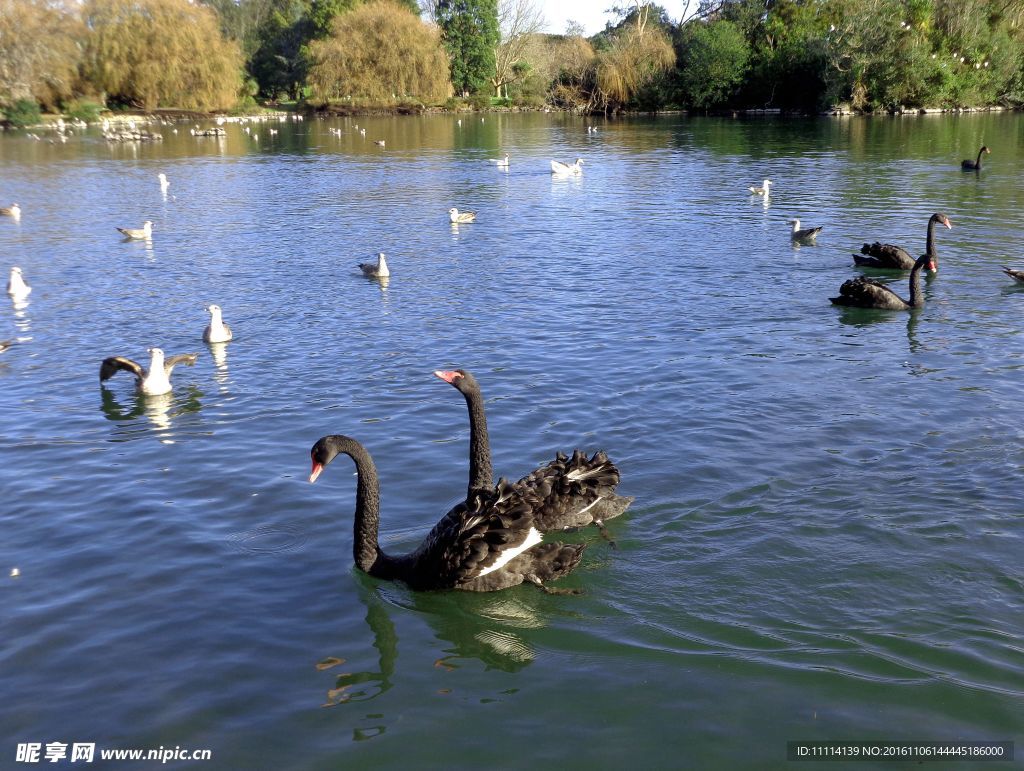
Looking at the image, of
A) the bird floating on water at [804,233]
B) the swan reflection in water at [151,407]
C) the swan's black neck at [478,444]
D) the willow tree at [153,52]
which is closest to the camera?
the swan's black neck at [478,444]

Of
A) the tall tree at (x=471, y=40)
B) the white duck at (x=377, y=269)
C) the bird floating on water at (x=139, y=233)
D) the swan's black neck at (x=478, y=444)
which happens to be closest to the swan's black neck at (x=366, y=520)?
the swan's black neck at (x=478, y=444)

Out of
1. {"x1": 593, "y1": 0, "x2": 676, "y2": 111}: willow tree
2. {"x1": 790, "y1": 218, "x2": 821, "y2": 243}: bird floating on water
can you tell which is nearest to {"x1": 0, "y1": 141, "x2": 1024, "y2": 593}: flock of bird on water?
{"x1": 790, "y1": 218, "x2": 821, "y2": 243}: bird floating on water

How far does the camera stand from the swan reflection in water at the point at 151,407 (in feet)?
33.4

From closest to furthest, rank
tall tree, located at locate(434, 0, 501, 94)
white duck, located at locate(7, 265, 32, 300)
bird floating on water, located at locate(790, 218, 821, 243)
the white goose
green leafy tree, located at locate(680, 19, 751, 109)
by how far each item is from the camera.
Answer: white duck, located at locate(7, 265, 32, 300), bird floating on water, located at locate(790, 218, 821, 243), the white goose, green leafy tree, located at locate(680, 19, 751, 109), tall tree, located at locate(434, 0, 501, 94)

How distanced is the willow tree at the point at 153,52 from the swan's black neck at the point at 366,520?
6925 cm

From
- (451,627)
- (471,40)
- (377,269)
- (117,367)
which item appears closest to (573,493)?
(451,627)

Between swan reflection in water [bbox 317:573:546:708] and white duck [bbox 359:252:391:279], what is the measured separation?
425 inches

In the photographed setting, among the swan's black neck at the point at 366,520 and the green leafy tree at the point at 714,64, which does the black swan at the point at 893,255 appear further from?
the green leafy tree at the point at 714,64

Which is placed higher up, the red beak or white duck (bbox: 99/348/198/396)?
the red beak

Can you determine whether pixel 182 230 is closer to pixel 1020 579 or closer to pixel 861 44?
pixel 1020 579

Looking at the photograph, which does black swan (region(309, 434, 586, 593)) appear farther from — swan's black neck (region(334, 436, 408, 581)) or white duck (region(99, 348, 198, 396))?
white duck (region(99, 348, 198, 396))

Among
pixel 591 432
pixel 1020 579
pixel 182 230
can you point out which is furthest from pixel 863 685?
pixel 182 230

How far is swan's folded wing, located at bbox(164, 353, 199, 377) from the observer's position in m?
11.0

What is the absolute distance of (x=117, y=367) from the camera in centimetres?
1091
